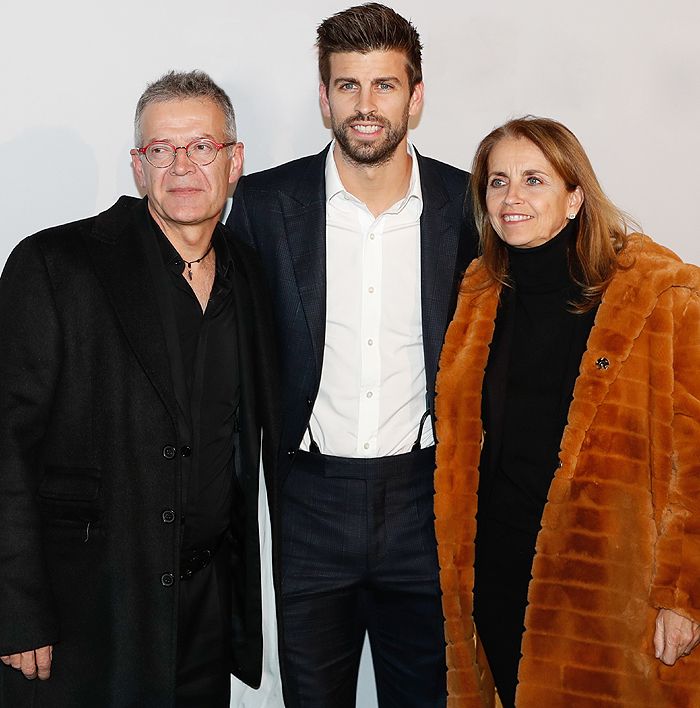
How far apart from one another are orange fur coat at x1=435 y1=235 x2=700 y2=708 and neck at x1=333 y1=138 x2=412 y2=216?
69 cm

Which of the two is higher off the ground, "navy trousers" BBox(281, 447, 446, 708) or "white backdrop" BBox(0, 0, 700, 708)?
"white backdrop" BBox(0, 0, 700, 708)

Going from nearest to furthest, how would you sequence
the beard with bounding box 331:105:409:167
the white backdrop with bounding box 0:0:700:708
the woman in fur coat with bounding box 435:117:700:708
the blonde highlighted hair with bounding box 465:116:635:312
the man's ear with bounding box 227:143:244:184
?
the woman in fur coat with bounding box 435:117:700:708 < the blonde highlighted hair with bounding box 465:116:635:312 < the man's ear with bounding box 227:143:244:184 < the beard with bounding box 331:105:409:167 < the white backdrop with bounding box 0:0:700:708

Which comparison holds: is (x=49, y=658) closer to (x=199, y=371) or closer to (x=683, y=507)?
(x=199, y=371)

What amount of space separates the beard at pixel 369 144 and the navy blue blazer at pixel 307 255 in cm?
14

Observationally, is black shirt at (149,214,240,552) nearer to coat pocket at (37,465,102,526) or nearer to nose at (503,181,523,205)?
coat pocket at (37,465,102,526)

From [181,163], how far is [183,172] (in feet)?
0.08

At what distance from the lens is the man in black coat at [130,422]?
2.12 meters

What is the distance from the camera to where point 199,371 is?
2303mm

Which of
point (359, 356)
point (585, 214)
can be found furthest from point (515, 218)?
point (359, 356)

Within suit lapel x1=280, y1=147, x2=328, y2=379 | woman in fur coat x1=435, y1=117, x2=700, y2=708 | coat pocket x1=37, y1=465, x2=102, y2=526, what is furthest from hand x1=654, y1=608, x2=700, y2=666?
coat pocket x1=37, y1=465, x2=102, y2=526

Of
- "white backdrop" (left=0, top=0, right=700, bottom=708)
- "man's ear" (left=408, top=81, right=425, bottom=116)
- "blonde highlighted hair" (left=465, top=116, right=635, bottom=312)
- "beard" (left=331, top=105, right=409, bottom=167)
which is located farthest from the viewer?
"white backdrop" (left=0, top=0, right=700, bottom=708)

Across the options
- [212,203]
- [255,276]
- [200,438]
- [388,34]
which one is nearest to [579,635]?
[200,438]

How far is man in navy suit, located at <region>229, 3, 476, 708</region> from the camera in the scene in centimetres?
261

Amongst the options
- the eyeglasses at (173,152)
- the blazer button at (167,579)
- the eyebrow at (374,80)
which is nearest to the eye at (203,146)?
the eyeglasses at (173,152)
